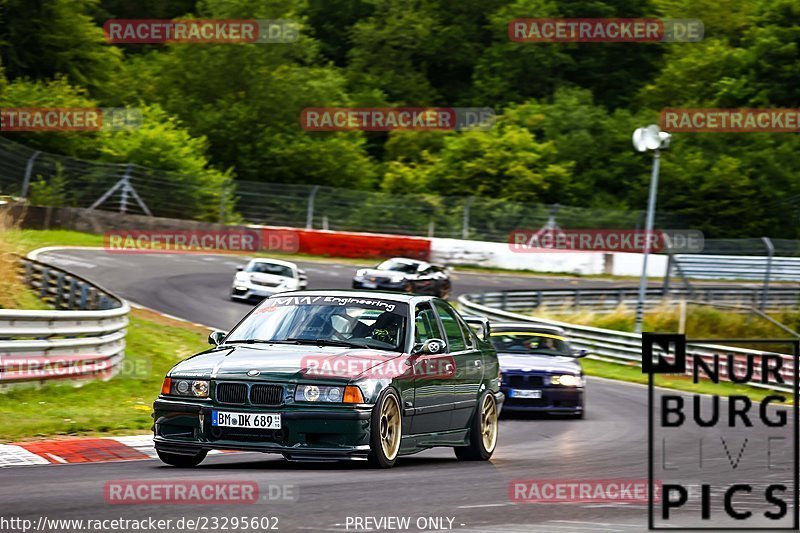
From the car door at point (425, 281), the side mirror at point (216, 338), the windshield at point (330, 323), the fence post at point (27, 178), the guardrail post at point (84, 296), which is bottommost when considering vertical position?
the car door at point (425, 281)

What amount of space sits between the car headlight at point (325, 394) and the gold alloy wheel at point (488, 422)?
2.57 m

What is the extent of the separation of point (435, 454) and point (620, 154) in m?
57.3

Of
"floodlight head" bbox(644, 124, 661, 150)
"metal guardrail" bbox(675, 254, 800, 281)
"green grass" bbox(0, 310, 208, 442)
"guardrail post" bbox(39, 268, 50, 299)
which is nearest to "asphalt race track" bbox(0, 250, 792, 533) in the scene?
"green grass" bbox(0, 310, 208, 442)

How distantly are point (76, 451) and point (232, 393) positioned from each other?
211cm

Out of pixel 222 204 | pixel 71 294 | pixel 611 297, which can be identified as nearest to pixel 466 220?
pixel 222 204

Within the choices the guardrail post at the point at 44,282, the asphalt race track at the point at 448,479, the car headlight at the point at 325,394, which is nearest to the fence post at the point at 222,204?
the guardrail post at the point at 44,282

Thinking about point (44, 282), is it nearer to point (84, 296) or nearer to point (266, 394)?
point (84, 296)

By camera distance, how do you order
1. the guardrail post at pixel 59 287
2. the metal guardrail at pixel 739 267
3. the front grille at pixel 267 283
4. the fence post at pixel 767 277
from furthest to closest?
1. the metal guardrail at pixel 739 267
2. the fence post at pixel 767 277
3. the front grille at pixel 267 283
4. the guardrail post at pixel 59 287

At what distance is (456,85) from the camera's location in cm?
8450

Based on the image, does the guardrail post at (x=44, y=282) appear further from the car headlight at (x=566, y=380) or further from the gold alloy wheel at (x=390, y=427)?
the gold alloy wheel at (x=390, y=427)

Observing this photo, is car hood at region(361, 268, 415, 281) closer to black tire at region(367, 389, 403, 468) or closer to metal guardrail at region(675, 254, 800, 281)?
metal guardrail at region(675, 254, 800, 281)

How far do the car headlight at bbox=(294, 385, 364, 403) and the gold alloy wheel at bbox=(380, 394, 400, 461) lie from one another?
348 mm

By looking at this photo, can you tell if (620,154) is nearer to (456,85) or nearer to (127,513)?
(456,85)

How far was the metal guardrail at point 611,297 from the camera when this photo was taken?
119 feet
